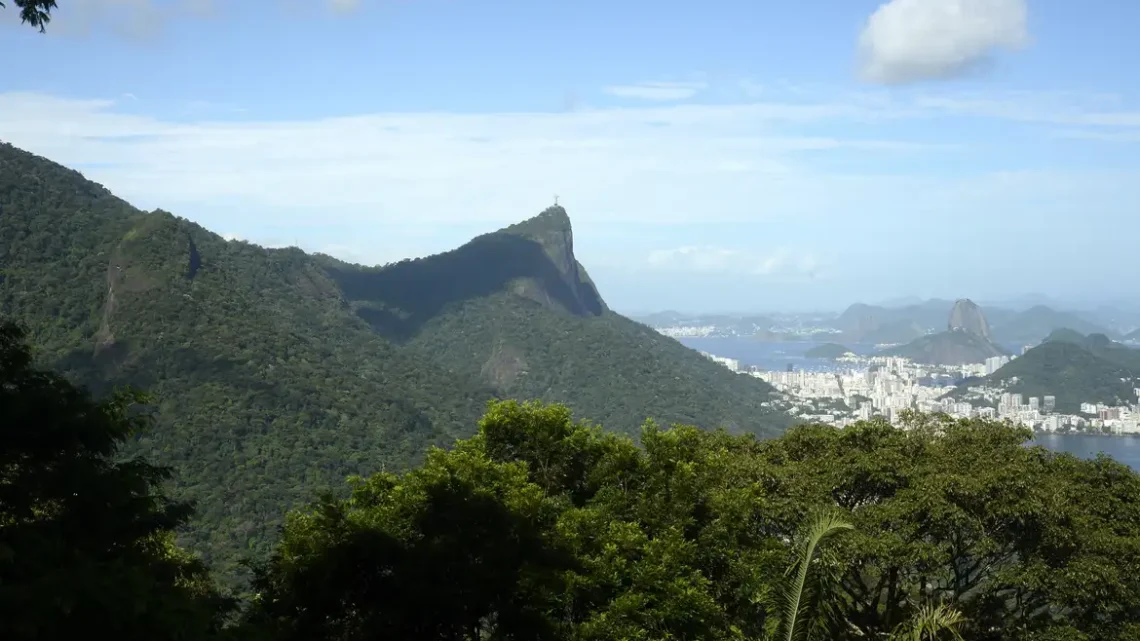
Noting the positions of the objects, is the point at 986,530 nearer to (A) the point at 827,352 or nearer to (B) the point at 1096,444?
(B) the point at 1096,444

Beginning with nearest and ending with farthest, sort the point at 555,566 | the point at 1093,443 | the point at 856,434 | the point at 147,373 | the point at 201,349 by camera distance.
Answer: the point at 555,566 < the point at 856,434 < the point at 147,373 < the point at 201,349 < the point at 1093,443

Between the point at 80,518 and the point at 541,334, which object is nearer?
the point at 80,518

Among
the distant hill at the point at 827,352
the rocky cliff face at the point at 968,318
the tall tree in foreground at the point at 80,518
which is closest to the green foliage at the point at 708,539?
the tall tree in foreground at the point at 80,518

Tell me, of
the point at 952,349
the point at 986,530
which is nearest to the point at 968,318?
the point at 952,349

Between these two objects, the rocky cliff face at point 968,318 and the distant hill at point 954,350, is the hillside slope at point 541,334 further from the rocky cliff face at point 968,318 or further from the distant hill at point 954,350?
the rocky cliff face at point 968,318

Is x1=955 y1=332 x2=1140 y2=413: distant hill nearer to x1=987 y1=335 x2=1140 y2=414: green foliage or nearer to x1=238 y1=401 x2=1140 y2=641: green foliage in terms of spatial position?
x1=987 y1=335 x2=1140 y2=414: green foliage

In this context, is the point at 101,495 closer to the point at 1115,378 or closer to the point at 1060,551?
the point at 1060,551

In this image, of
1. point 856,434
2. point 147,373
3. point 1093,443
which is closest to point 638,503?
point 856,434
